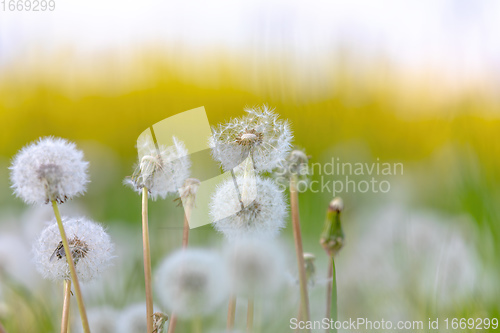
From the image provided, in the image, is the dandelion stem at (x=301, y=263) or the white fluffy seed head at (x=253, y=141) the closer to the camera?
the dandelion stem at (x=301, y=263)

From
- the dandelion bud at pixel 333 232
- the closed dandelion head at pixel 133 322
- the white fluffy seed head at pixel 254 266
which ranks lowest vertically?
the closed dandelion head at pixel 133 322

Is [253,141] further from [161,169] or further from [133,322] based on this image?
[133,322]

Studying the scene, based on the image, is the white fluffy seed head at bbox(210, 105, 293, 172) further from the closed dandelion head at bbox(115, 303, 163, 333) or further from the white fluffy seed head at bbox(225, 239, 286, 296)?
the closed dandelion head at bbox(115, 303, 163, 333)

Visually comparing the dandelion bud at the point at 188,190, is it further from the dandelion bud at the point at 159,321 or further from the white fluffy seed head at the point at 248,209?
the dandelion bud at the point at 159,321

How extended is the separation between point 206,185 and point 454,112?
0.86 metres

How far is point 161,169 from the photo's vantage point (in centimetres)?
90

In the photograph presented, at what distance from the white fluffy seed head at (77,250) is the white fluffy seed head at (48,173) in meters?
0.06

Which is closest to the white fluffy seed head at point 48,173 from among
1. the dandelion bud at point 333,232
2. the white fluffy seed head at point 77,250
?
the white fluffy seed head at point 77,250

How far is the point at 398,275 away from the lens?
1.34m

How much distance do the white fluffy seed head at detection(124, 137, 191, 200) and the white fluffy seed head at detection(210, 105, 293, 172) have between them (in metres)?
0.06

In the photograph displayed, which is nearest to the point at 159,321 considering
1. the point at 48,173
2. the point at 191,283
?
the point at 191,283

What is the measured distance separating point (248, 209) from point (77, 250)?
0.88ft

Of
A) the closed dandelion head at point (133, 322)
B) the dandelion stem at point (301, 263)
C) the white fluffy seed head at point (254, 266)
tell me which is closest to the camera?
the dandelion stem at point (301, 263)

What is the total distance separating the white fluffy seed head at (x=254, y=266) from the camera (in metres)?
0.89
